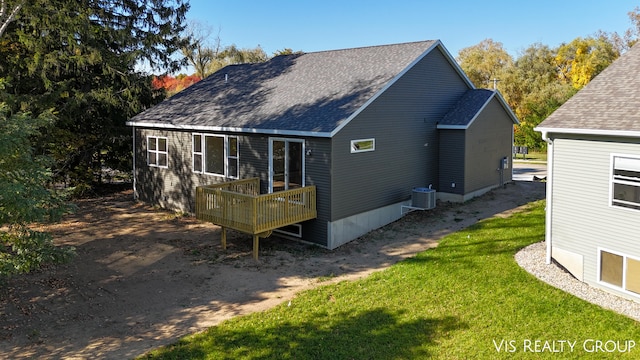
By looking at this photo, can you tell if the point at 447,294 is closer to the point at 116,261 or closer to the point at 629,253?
the point at 629,253

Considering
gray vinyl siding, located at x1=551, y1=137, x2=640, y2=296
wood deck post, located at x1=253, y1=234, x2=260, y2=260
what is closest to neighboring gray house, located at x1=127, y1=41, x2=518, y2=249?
wood deck post, located at x1=253, y1=234, x2=260, y2=260

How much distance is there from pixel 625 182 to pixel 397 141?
7057 mm

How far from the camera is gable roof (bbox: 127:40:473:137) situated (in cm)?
1378

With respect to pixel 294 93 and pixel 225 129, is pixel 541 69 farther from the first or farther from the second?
pixel 225 129

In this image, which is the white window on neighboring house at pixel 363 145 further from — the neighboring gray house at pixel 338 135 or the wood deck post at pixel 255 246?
the wood deck post at pixel 255 246

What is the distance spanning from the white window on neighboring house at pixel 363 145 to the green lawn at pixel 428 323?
3.96m

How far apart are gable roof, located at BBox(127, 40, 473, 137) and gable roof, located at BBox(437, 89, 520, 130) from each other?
82 cm

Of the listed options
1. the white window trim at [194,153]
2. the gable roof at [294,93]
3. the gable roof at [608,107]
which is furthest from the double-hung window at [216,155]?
the gable roof at [608,107]

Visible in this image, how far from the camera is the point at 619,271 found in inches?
366

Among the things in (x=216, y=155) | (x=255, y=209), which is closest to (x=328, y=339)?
(x=255, y=209)

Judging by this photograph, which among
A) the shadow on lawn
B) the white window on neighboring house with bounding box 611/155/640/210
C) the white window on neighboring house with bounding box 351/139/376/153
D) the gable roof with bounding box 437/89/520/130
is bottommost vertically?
the shadow on lawn

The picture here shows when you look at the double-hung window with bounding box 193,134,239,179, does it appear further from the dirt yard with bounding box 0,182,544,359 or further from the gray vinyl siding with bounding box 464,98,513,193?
the gray vinyl siding with bounding box 464,98,513,193

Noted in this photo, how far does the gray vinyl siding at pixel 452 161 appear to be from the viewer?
16.9 metres

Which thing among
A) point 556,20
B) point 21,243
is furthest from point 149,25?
point 556,20
